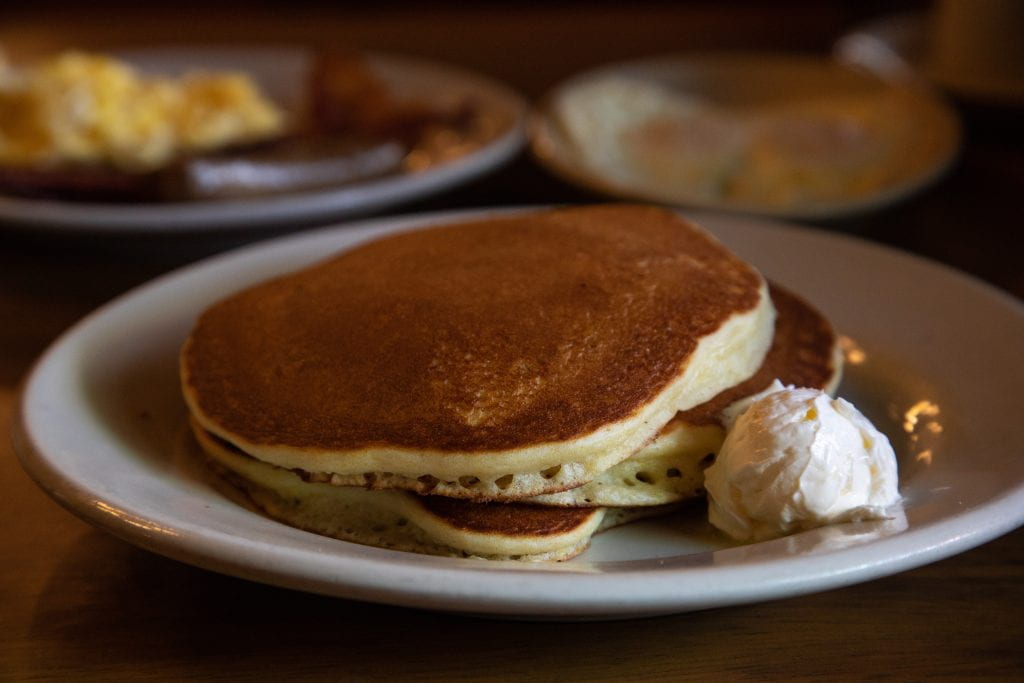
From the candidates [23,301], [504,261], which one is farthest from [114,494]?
[23,301]

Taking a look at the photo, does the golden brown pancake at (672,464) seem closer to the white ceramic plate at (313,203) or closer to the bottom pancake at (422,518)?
the bottom pancake at (422,518)

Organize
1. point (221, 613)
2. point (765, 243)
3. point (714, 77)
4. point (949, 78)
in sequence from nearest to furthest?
point (221, 613) → point (765, 243) → point (949, 78) → point (714, 77)

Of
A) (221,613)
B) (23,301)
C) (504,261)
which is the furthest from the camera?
(23,301)

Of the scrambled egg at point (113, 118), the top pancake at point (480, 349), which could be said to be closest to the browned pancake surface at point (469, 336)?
the top pancake at point (480, 349)

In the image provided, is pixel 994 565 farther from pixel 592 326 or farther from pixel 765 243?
pixel 765 243

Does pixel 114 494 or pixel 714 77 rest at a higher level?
pixel 114 494

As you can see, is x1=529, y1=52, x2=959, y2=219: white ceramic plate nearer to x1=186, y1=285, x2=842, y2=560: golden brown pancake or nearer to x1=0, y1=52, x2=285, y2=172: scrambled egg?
x1=0, y1=52, x2=285, y2=172: scrambled egg

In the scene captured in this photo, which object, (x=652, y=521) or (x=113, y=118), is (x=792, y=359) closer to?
(x=652, y=521)
